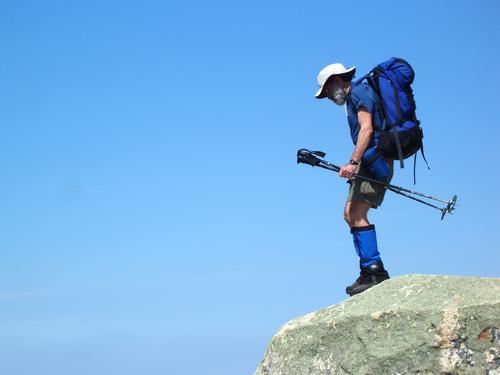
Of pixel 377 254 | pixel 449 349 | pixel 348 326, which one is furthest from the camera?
pixel 377 254

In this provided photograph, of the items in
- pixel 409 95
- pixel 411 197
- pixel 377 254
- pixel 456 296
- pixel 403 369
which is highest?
pixel 409 95

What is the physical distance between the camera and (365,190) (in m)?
9.10

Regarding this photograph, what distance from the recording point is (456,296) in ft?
24.3

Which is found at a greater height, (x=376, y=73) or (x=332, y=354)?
(x=376, y=73)

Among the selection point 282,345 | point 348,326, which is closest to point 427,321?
point 348,326

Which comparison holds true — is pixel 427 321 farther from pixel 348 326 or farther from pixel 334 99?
pixel 334 99

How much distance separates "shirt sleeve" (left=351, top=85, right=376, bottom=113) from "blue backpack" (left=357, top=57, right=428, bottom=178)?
11cm

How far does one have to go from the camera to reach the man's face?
940 centimetres

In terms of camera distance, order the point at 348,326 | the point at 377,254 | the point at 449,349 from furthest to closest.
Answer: the point at 377,254 → the point at 348,326 → the point at 449,349

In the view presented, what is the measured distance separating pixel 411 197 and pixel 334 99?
1645 millimetres

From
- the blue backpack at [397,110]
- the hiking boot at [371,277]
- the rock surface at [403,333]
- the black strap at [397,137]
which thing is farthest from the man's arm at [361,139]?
the rock surface at [403,333]

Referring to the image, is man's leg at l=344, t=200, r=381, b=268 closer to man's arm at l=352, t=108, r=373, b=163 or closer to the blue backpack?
man's arm at l=352, t=108, r=373, b=163

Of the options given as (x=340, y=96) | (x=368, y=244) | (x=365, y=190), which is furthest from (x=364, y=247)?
(x=340, y=96)

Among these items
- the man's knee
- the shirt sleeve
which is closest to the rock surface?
the man's knee
